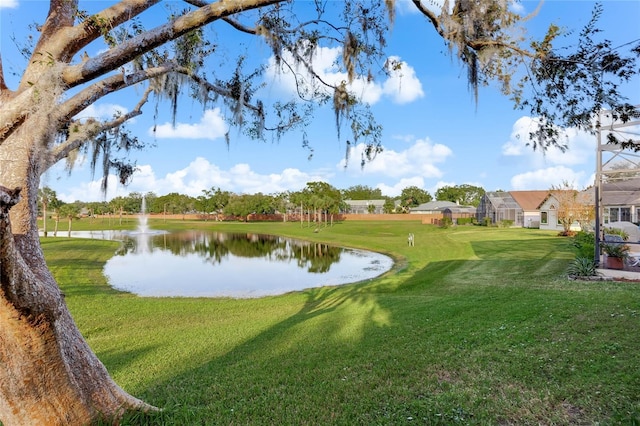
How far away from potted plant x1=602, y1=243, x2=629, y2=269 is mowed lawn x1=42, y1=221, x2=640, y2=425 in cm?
214

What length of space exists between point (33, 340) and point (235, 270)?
52.7 ft

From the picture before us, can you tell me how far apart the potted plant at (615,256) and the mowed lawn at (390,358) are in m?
2.14

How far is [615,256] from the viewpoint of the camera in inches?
418

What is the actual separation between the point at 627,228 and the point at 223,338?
16.3 m

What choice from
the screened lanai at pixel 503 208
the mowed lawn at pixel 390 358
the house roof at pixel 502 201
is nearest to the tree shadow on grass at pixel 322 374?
the mowed lawn at pixel 390 358

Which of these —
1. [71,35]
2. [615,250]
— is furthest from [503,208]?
[71,35]

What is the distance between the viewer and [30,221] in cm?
272


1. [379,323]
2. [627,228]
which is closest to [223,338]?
[379,323]

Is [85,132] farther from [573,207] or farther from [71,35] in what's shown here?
[573,207]

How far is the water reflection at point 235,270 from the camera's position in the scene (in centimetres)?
1391

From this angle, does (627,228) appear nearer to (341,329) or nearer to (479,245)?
(479,245)

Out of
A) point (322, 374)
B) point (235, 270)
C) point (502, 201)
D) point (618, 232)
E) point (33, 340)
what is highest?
point (502, 201)

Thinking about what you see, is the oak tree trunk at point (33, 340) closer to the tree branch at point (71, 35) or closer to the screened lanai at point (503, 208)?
the tree branch at point (71, 35)

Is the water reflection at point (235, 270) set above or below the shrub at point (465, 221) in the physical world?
below
